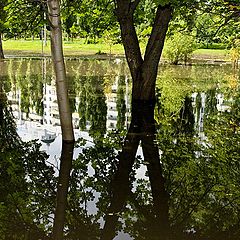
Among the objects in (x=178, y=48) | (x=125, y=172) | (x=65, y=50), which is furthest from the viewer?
(x=65, y=50)

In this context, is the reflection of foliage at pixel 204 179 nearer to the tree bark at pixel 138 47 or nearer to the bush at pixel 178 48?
the tree bark at pixel 138 47

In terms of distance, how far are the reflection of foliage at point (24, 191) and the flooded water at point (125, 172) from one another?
0.01 metres

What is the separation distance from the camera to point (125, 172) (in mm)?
7430

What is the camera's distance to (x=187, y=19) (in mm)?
16625

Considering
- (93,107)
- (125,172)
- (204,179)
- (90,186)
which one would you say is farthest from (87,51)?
(90,186)

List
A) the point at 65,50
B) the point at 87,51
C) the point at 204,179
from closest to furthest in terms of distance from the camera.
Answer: the point at 204,179 → the point at 65,50 → the point at 87,51

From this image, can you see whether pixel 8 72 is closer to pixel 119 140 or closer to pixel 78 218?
pixel 119 140

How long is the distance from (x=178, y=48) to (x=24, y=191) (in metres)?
30.8

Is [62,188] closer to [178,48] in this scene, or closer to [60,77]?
[60,77]

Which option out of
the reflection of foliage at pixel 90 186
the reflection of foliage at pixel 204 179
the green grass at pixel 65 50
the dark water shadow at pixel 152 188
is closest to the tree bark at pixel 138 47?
the dark water shadow at pixel 152 188

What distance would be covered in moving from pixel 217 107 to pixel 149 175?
26.0 ft

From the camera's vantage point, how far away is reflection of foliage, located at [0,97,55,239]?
17.5 feet

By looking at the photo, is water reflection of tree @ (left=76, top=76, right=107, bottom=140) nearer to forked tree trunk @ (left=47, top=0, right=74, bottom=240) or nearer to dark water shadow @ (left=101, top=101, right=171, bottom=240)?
dark water shadow @ (left=101, top=101, right=171, bottom=240)

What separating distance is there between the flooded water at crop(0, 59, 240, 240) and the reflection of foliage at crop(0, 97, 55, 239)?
1 centimetres
